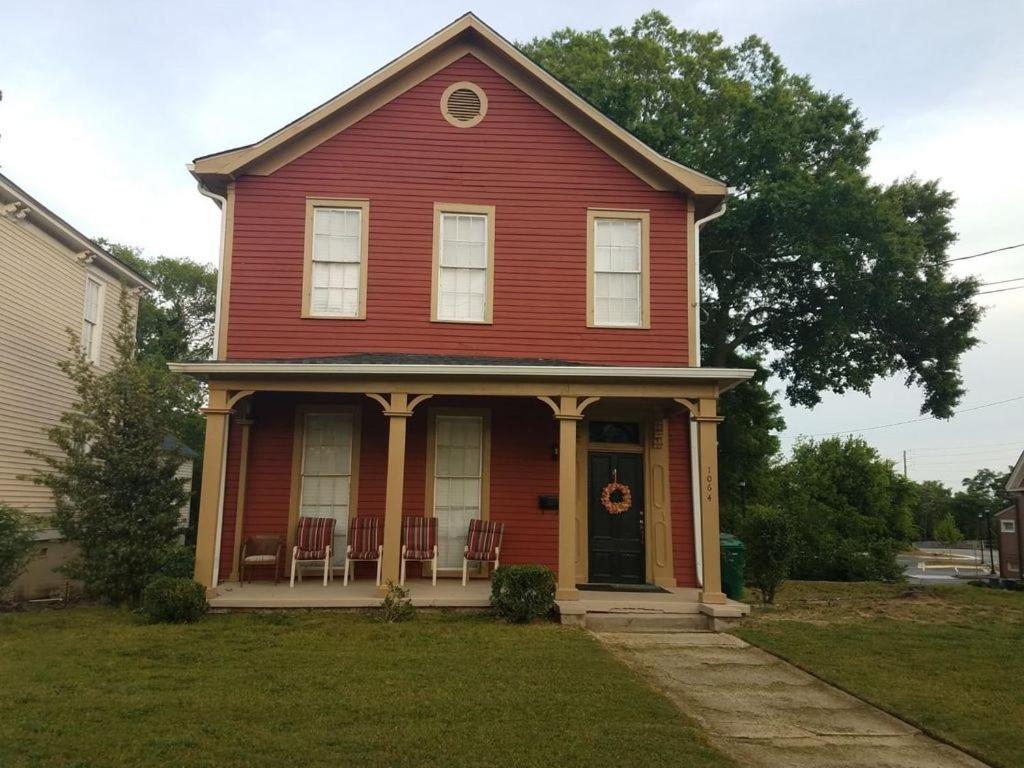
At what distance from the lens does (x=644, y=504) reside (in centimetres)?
1133

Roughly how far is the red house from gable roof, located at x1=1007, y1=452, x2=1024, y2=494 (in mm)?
18817

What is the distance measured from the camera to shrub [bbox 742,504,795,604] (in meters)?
12.0

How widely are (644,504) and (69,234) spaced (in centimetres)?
1108

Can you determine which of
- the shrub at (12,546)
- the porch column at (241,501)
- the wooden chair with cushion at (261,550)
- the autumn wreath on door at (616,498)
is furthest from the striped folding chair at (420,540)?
the shrub at (12,546)

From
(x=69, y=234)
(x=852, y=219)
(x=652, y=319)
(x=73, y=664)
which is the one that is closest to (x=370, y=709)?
(x=73, y=664)

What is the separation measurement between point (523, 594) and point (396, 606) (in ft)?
4.81

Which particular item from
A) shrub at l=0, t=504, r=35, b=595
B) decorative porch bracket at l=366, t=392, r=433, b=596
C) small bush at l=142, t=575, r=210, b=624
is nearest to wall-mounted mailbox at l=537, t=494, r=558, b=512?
decorative porch bracket at l=366, t=392, r=433, b=596

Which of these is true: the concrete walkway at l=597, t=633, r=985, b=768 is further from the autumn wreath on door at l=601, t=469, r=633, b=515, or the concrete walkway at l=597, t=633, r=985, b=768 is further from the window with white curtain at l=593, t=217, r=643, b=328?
the window with white curtain at l=593, t=217, r=643, b=328

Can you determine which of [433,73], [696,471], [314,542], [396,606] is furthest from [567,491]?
[433,73]

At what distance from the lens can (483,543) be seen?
1069 centimetres

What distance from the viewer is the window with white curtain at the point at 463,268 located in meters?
11.4

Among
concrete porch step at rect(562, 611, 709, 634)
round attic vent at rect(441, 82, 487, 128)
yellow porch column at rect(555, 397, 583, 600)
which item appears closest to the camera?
concrete porch step at rect(562, 611, 709, 634)

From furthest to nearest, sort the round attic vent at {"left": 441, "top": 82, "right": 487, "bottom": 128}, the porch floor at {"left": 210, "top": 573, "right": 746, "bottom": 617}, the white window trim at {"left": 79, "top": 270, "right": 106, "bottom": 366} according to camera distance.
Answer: the white window trim at {"left": 79, "top": 270, "right": 106, "bottom": 366}
the round attic vent at {"left": 441, "top": 82, "right": 487, "bottom": 128}
the porch floor at {"left": 210, "top": 573, "right": 746, "bottom": 617}

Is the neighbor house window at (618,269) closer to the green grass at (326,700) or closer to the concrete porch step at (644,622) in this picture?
the concrete porch step at (644,622)
